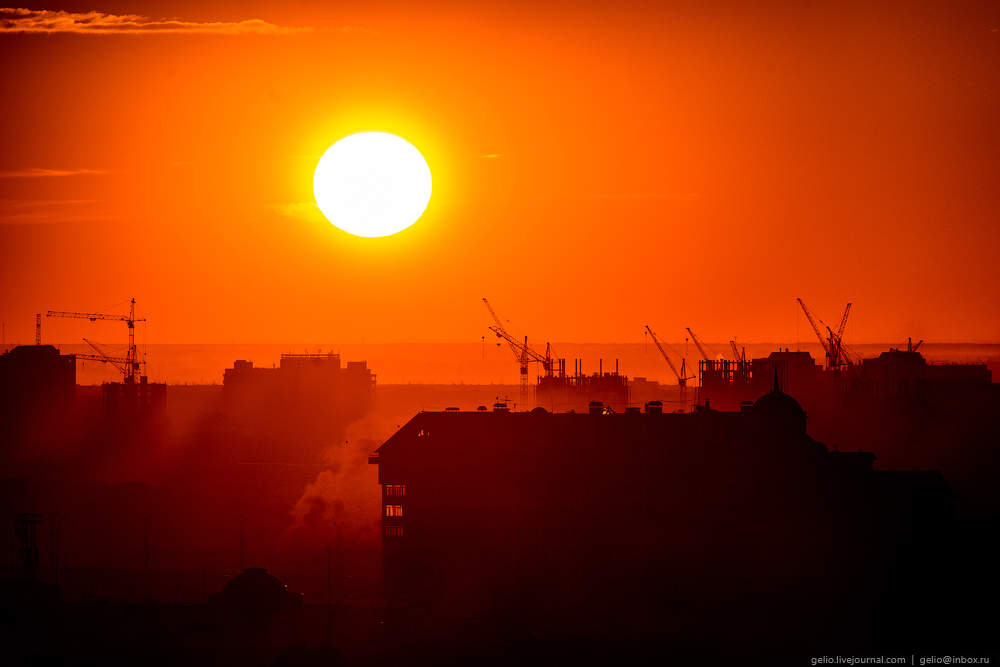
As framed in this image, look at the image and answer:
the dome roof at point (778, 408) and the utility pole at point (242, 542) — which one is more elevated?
the dome roof at point (778, 408)

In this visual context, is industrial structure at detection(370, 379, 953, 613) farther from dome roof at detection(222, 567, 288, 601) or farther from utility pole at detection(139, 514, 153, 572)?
utility pole at detection(139, 514, 153, 572)

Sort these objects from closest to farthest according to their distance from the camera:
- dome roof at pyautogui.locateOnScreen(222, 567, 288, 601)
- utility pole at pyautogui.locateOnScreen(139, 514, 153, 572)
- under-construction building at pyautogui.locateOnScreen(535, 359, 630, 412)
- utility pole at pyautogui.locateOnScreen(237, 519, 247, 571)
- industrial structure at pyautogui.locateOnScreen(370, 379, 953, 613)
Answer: dome roof at pyautogui.locateOnScreen(222, 567, 288, 601) → industrial structure at pyautogui.locateOnScreen(370, 379, 953, 613) → utility pole at pyautogui.locateOnScreen(237, 519, 247, 571) → utility pole at pyautogui.locateOnScreen(139, 514, 153, 572) → under-construction building at pyautogui.locateOnScreen(535, 359, 630, 412)

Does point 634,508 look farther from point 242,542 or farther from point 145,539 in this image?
point 145,539

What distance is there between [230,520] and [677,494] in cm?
7485

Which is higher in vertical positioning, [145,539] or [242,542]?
[145,539]

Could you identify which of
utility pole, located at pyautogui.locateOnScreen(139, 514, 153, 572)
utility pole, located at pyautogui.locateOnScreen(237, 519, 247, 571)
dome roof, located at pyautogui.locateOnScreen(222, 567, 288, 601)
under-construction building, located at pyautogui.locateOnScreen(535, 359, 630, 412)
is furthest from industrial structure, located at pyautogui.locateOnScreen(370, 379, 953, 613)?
under-construction building, located at pyautogui.locateOnScreen(535, 359, 630, 412)

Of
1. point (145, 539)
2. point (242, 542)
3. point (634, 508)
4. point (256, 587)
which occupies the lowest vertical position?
point (242, 542)

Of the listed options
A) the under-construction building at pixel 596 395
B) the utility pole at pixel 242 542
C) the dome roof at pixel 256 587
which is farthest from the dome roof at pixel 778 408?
the under-construction building at pixel 596 395

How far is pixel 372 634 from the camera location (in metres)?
65.3

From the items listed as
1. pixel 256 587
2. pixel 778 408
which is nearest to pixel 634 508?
pixel 778 408

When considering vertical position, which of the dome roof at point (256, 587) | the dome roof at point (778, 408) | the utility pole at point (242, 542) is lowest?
the utility pole at point (242, 542)

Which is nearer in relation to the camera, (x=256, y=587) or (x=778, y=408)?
(x=256, y=587)

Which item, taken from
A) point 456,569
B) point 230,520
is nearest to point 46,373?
point 230,520

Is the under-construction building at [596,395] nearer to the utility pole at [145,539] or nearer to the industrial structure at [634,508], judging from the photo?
the utility pole at [145,539]
